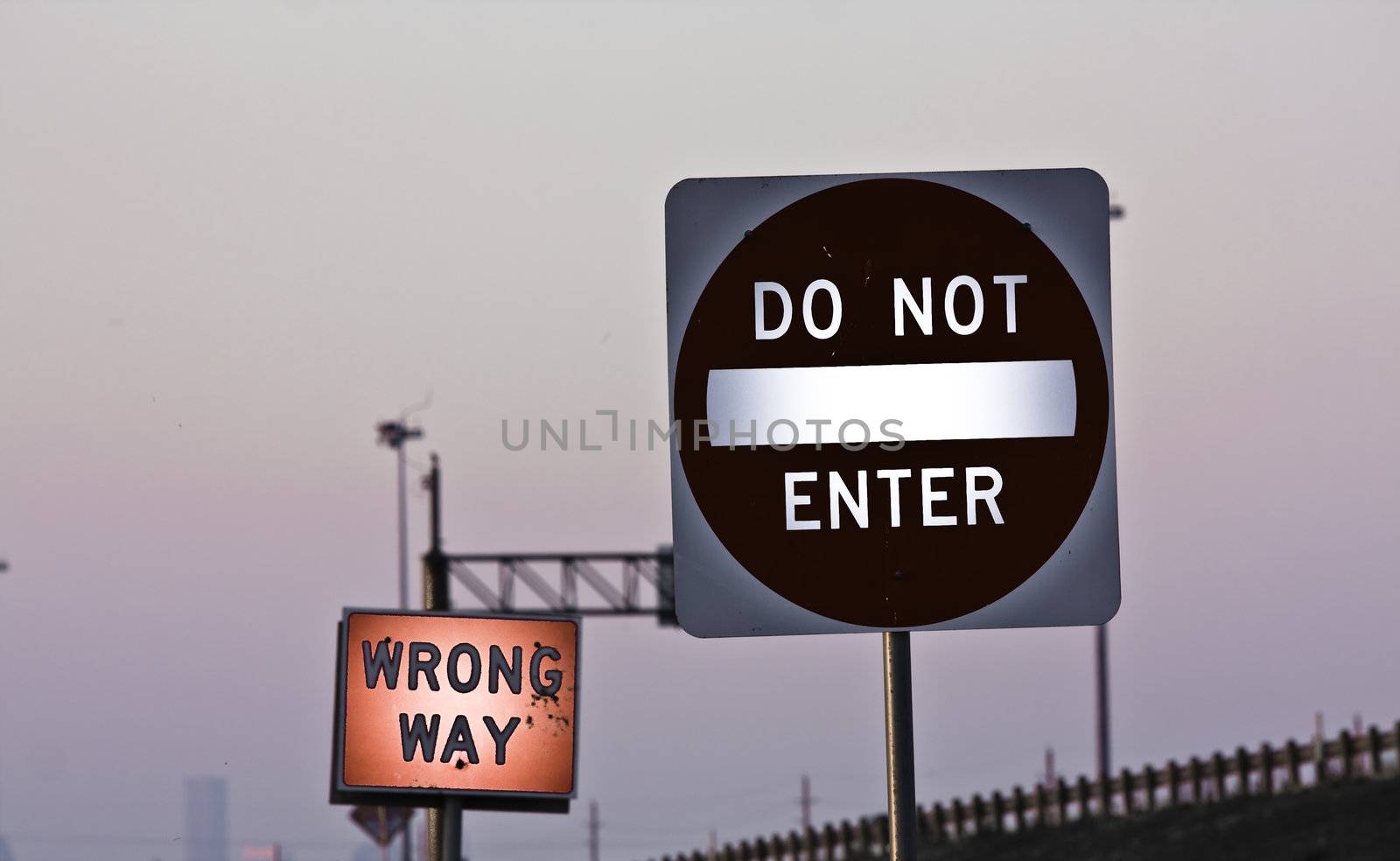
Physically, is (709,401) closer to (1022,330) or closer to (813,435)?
(813,435)

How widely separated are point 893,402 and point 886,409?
2 cm

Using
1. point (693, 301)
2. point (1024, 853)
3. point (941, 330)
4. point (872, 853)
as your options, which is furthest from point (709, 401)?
point (872, 853)

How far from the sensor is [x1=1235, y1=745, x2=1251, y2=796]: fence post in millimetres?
41969

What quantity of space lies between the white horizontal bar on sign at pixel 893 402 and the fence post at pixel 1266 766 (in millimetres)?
39020

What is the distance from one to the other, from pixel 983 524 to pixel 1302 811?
3487 cm

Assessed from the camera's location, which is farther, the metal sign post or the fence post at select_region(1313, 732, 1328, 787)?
the fence post at select_region(1313, 732, 1328, 787)

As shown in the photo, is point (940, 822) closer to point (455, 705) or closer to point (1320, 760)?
point (1320, 760)

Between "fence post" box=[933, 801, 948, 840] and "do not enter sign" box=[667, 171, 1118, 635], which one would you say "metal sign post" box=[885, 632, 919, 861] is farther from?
"fence post" box=[933, 801, 948, 840]

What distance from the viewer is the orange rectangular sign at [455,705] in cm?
420

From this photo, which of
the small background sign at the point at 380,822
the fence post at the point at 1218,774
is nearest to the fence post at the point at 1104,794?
the fence post at the point at 1218,774

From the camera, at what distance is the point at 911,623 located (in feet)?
12.4

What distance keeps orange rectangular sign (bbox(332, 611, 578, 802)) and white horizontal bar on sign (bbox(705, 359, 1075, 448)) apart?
0.70 metres

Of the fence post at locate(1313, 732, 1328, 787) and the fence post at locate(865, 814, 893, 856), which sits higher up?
the fence post at locate(1313, 732, 1328, 787)

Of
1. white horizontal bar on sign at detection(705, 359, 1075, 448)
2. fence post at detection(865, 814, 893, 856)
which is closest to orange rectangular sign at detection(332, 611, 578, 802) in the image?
white horizontal bar on sign at detection(705, 359, 1075, 448)
